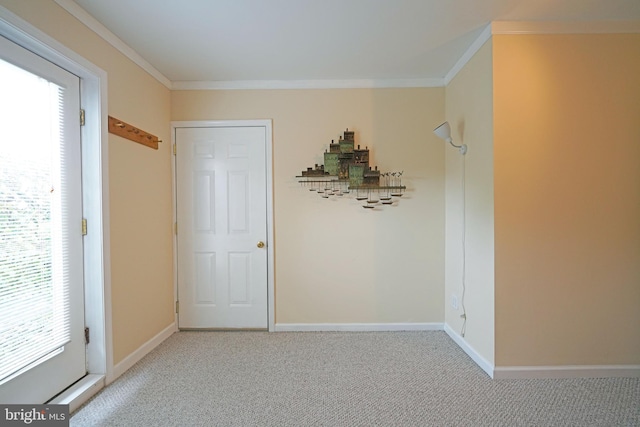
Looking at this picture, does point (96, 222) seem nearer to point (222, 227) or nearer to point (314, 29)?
point (222, 227)

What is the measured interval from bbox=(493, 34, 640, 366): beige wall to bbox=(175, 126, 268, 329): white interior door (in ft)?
6.79

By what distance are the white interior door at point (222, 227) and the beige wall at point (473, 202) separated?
5.88 feet

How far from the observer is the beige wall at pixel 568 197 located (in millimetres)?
2098

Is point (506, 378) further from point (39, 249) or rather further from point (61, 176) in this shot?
point (61, 176)

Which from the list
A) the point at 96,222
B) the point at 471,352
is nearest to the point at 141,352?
the point at 96,222

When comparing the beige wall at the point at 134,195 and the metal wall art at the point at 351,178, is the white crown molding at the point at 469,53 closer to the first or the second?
the metal wall art at the point at 351,178

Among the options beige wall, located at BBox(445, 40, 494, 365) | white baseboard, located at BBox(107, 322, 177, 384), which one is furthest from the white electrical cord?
white baseboard, located at BBox(107, 322, 177, 384)

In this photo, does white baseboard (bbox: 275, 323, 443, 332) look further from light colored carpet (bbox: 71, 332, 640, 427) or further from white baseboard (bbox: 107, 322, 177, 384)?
white baseboard (bbox: 107, 322, 177, 384)

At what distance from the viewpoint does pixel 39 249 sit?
173cm

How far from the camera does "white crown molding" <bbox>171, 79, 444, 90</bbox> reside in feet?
9.77

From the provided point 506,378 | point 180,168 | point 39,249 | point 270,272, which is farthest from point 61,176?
point 506,378

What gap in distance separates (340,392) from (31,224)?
2.09 meters

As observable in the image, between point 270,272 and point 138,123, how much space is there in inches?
68.6

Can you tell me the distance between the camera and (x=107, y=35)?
2.13 meters
